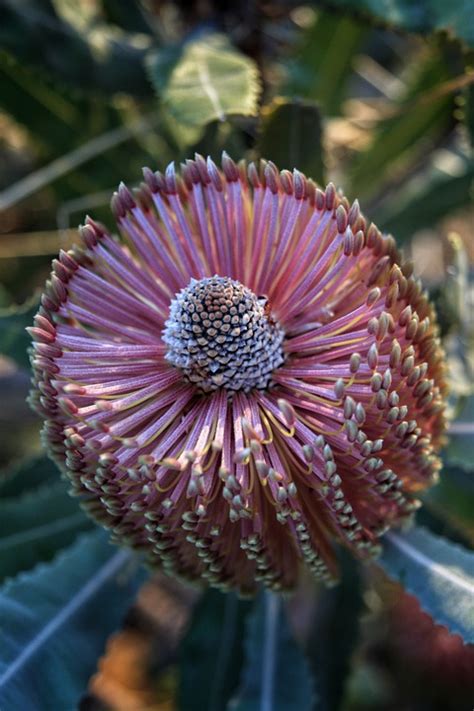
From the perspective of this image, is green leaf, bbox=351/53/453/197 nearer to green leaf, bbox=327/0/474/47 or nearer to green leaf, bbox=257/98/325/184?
green leaf, bbox=327/0/474/47

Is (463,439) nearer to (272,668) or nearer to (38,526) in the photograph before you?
(272,668)

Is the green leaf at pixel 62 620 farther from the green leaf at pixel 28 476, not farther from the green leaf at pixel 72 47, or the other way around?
the green leaf at pixel 72 47

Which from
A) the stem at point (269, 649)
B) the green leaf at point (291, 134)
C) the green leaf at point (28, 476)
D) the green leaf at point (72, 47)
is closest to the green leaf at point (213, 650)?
the stem at point (269, 649)

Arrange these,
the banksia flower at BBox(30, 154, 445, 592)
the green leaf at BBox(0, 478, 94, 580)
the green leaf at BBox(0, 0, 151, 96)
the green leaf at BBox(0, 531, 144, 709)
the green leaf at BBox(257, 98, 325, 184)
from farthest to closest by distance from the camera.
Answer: the green leaf at BBox(0, 0, 151, 96), the green leaf at BBox(0, 478, 94, 580), the green leaf at BBox(257, 98, 325, 184), the green leaf at BBox(0, 531, 144, 709), the banksia flower at BBox(30, 154, 445, 592)

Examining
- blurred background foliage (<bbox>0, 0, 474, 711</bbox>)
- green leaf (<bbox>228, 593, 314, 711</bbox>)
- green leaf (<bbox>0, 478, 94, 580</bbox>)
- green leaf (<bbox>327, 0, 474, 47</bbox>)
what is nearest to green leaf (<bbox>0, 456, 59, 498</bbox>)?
blurred background foliage (<bbox>0, 0, 474, 711</bbox>)

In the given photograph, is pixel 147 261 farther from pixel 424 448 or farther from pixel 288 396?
pixel 424 448
